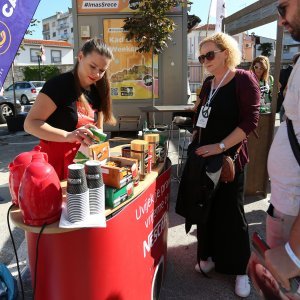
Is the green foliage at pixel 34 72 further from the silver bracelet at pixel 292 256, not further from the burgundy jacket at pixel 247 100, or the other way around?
the silver bracelet at pixel 292 256

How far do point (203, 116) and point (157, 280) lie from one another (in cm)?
120

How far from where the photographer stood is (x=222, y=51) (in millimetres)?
2164

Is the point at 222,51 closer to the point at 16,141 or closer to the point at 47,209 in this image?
the point at 47,209

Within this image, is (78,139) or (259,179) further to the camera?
(259,179)

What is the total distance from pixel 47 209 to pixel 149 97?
6.68 meters

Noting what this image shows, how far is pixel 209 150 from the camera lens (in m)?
2.19

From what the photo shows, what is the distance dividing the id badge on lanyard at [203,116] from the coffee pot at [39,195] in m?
1.18

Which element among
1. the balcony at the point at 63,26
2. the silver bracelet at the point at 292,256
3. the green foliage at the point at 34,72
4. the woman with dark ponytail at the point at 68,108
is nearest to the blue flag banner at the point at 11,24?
the woman with dark ponytail at the point at 68,108

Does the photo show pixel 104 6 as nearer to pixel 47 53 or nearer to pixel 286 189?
pixel 286 189

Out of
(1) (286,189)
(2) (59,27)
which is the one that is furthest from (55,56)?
(1) (286,189)

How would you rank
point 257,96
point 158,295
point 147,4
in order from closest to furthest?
1. point 257,96
2. point 158,295
3. point 147,4

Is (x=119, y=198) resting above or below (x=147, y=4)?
below

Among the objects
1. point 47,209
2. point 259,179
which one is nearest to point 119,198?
point 47,209

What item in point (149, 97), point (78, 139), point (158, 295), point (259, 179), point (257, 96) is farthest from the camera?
point (149, 97)
